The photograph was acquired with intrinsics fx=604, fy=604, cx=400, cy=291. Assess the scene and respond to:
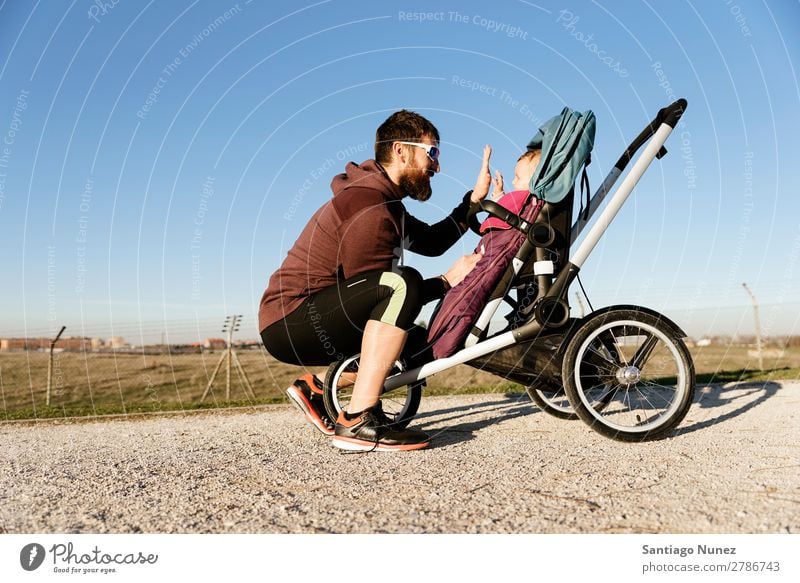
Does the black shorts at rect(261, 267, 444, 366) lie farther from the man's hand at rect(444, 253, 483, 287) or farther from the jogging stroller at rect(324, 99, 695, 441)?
the jogging stroller at rect(324, 99, 695, 441)

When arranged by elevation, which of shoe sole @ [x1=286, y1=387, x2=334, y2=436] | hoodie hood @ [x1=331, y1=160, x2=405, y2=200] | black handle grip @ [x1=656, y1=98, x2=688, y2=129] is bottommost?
shoe sole @ [x1=286, y1=387, x2=334, y2=436]

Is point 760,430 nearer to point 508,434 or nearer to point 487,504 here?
point 508,434

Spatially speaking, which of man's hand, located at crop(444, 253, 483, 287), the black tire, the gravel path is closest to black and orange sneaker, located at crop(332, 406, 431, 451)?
the gravel path

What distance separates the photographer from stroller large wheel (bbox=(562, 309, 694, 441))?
337cm

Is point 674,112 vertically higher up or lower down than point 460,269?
higher up

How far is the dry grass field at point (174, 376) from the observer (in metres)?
8.24

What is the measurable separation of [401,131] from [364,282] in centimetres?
98

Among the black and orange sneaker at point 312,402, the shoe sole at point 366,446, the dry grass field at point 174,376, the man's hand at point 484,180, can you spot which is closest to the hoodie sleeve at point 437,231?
the man's hand at point 484,180

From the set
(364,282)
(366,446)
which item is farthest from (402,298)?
(366,446)

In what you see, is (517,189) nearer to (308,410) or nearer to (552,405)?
(552,405)

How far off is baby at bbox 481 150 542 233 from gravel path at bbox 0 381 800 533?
52.8 inches

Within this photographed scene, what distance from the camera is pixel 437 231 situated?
4105 millimetres

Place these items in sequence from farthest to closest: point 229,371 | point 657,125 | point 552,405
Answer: point 229,371, point 552,405, point 657,125
